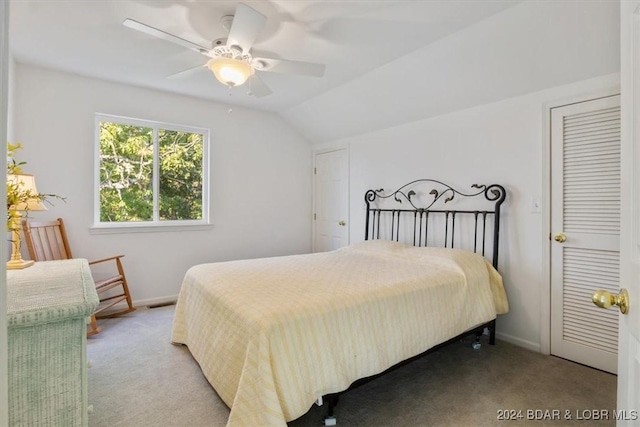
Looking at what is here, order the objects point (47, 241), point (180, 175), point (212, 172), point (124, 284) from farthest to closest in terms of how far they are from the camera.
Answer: point (212, 172) < point (180, 175) < point (124, 284) < point (47, 241)

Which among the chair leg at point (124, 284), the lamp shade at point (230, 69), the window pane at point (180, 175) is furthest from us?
the window pane at point (180, 175)

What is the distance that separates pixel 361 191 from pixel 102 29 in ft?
9.80

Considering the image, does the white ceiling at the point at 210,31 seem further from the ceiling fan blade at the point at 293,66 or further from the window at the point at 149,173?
the window at the point at 149,173

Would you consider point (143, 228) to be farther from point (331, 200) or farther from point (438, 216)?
point (438, 216)

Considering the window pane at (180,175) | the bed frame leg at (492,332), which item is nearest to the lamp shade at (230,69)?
the window pane at (180,175)

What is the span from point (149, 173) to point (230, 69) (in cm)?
228

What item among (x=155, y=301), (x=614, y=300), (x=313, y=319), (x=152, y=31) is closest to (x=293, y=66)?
(x=152, y=31)

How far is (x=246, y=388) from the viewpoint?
1364 millimetres

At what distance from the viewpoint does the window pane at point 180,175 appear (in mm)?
3795

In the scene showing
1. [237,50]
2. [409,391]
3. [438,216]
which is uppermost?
[237,50]

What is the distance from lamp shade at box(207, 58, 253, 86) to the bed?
1336 millimetres

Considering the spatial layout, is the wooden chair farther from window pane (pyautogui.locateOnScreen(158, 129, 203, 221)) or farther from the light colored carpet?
window pane (pyautogui.locateOnScreen(158, 129, 203, 221))

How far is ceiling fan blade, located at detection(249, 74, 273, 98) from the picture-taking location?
2408mm

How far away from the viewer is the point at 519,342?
263 centimetres
